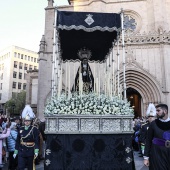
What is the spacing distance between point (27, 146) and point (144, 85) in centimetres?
1617

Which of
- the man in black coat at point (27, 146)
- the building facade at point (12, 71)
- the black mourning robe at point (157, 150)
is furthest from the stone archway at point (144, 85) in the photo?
the building facade at point (12, 71)

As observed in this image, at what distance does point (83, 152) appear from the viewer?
5902 mm

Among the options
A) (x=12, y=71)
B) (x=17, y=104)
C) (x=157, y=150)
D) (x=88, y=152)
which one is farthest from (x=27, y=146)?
(x=12, y=71)

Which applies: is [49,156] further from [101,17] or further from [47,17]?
[47,17]

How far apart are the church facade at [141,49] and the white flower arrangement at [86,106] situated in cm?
1334

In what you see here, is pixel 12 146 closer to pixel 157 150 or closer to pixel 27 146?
pixel 27 146

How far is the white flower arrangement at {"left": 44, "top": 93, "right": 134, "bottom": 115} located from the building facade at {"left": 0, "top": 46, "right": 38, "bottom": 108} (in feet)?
166

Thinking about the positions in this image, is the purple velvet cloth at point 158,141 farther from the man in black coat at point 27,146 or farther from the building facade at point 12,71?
the building facade at point 12,71

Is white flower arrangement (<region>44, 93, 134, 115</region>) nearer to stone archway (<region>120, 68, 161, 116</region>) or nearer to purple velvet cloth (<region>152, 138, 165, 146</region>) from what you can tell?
purple velvet cloth (<region>152, 138, 165, 146</region>)

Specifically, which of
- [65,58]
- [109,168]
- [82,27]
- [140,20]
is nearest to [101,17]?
[82,27]

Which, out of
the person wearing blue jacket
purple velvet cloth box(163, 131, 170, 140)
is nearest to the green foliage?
the person wearing blue jacket

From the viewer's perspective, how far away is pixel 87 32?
9.25 metres

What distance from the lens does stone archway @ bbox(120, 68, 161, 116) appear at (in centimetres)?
1906

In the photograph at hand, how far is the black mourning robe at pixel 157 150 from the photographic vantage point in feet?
13.2
